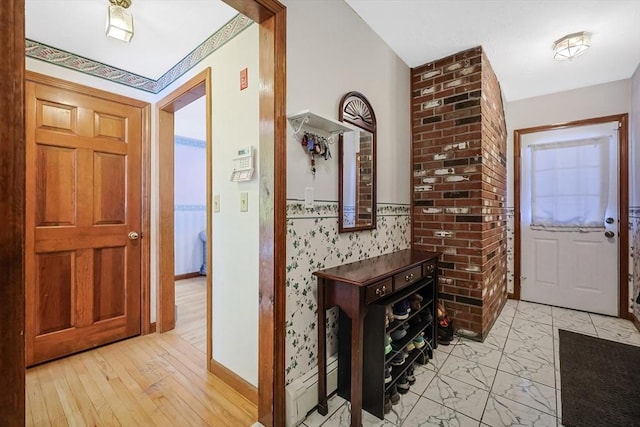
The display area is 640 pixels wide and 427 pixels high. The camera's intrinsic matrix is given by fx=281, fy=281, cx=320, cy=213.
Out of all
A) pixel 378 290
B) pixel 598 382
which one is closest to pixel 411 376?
pixel 378 290

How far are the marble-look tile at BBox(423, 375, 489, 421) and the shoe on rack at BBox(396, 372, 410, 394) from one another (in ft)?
0.35

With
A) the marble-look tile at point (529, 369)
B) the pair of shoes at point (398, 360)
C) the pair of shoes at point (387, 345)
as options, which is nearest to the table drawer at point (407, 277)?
the pair of shoes at point (387, 345)

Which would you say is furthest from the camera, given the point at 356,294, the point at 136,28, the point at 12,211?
the point at 136,28

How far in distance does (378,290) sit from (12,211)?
4.67 feet

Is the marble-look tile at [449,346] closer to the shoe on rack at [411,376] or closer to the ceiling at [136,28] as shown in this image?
the shoe on rack at [411,376]

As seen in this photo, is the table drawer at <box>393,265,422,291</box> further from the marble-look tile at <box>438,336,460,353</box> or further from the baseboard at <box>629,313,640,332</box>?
the baseboard at <box>629,313,640,332</box>

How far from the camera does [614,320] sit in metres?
2.85

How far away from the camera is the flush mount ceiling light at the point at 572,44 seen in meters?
2.21

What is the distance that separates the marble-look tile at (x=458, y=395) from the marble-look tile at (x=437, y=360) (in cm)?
13

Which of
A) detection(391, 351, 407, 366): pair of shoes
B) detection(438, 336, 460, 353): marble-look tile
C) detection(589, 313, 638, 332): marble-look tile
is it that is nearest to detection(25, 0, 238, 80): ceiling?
detection(391, 351, 407, 366): pair of shoes

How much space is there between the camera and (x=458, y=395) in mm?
1679

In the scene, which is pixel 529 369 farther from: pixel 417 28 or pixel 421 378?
pixel 417 28

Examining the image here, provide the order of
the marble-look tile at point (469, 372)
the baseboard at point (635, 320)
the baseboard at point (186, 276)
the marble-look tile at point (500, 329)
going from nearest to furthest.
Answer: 1. the marble-look tile at point (469, 372)
2. the marble-look tile at point (500, 329)
3. the baseboard at point (635, 320)
4. the baseboard at point (186, 276)

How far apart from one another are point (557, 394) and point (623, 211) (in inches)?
92.5
